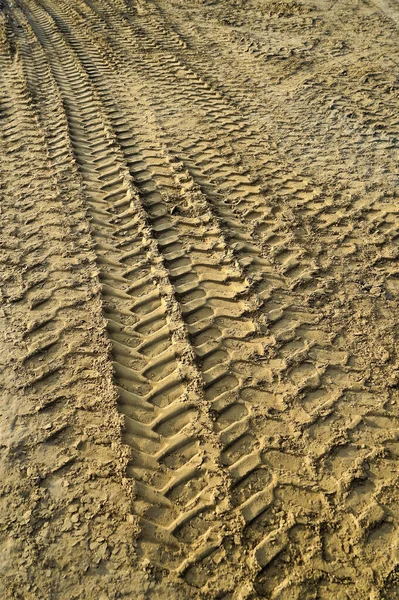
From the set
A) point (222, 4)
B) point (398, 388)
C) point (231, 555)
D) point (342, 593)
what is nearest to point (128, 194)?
point (398, 388)

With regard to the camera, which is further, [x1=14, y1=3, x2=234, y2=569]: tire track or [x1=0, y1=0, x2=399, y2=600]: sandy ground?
[x1=14, y1=3, x2=234, y2=569]: tire track

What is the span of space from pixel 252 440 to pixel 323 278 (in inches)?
56.5

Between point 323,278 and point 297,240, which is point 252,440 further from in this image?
point 297,240

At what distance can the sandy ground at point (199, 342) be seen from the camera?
7.11 feet

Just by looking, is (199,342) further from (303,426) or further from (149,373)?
(303,426)

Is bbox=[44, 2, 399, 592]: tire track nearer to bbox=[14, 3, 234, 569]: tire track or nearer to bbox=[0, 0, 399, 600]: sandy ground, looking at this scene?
bbox=[0, 0, 399, 600]: sandy ground

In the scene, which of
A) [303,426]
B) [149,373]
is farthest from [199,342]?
[303,426]

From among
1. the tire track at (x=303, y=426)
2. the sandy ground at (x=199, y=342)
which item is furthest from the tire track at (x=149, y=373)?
the tire track at (x=303, y=426)

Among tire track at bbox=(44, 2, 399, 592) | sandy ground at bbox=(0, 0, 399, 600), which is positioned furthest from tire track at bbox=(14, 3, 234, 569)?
tire track at bbox=(44, 2, 399, 592)

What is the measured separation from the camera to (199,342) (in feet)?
9.84

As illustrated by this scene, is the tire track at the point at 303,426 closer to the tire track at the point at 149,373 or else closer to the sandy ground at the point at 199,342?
the sandy ground at the point at 199,342

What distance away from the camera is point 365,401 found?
2.72 metres

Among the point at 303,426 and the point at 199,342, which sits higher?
the point at 199,342

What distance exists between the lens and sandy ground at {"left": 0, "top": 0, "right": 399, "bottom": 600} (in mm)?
2166
